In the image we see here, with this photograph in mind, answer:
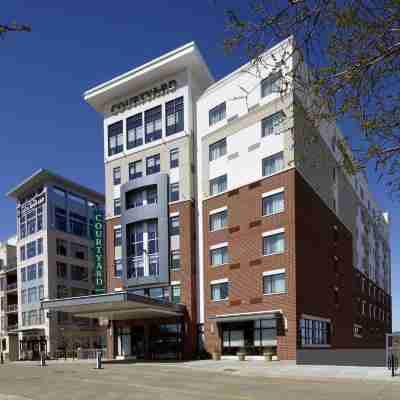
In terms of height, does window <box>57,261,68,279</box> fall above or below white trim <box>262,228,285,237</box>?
below

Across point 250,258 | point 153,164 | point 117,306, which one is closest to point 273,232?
point 250,258

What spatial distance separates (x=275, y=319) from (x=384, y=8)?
34.7 m

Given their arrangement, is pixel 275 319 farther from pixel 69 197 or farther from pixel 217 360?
pixel 69 197

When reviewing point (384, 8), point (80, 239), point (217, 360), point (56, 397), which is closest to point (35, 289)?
point (80, 239)

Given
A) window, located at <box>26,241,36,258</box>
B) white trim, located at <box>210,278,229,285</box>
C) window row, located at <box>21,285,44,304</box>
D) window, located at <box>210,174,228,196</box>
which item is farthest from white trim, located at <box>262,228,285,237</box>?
window, located at <box>26,241,36,258</box>

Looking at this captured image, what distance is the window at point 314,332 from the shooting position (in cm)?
3932

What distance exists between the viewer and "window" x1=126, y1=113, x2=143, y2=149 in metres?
52.6

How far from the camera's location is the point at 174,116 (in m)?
49.9

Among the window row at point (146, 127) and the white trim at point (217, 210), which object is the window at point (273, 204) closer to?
the white trim at point (217, 210)

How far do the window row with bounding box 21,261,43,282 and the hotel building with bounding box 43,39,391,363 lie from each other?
26.5m

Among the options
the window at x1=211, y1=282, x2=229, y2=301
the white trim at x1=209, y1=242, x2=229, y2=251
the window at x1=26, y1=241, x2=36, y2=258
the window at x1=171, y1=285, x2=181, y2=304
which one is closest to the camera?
the window at x1=211, y1=282, x2=229, y2=301

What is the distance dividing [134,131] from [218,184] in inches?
497

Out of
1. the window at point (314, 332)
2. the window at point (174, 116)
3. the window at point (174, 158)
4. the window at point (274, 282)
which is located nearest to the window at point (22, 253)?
the window at point (174, 158)

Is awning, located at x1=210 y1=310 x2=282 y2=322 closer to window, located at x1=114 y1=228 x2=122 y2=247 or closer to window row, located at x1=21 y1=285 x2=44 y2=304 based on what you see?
window, located at x1=114 y1=228 x2=122 y2=247
